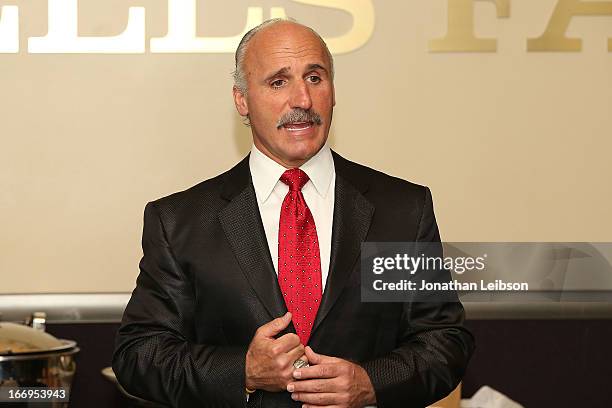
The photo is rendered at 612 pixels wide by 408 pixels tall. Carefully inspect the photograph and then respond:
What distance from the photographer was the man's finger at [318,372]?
172cm

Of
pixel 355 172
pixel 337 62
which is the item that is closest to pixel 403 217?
pixel 355 172

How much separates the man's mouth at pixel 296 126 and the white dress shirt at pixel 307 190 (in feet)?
0.24

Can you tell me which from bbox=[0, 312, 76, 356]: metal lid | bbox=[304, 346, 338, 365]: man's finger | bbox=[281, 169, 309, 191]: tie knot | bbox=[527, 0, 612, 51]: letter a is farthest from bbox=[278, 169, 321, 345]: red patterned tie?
bbox=[527, 0, 612, 51]: letter a

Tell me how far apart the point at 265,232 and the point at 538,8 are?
3.81 feet

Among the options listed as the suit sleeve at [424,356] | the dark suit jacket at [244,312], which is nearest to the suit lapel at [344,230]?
the dark suit jacket at [244,312]

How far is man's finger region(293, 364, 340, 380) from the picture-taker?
1721 millimetres

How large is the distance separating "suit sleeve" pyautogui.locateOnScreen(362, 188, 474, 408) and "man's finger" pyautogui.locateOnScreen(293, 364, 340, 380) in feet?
0.23

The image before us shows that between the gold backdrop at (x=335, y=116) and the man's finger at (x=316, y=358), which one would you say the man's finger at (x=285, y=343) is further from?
the gold backdrop at (x=335, y=116)

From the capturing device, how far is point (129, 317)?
188 cm

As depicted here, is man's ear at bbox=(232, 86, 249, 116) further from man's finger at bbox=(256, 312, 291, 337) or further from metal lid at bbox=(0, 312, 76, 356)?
metal lid at bbox=(0, 312, 76, 356)

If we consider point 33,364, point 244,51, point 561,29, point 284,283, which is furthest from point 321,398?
point 561,29

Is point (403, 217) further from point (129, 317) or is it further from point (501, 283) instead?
point (501, 283)

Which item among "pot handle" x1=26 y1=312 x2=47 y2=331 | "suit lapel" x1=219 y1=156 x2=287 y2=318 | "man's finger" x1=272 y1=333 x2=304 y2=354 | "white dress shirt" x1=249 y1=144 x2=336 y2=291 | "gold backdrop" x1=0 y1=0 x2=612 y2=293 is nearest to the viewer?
"man's finger" x1=272 y1=333 x2=304 y2=354

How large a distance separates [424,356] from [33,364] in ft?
3.09
